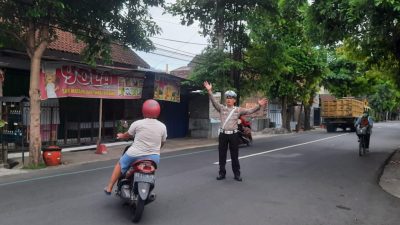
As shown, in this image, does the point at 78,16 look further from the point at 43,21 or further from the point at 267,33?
the point at 267,33

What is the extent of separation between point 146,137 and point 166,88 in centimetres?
1511

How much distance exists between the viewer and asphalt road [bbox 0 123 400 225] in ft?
20.5

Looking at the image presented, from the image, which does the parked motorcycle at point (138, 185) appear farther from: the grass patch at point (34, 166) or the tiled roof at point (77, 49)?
the tiled roof at point (77, 49)

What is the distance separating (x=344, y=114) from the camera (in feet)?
112

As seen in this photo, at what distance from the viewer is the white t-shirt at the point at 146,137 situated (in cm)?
626

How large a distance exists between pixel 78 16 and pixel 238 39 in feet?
40.8

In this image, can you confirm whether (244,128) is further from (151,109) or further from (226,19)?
(151,109)

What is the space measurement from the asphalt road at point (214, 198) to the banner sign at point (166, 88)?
8850 mm

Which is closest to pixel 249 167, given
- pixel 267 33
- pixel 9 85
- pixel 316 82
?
pixel 9 85

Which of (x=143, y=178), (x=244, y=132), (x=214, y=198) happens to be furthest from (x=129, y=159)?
(x=244, y=132)

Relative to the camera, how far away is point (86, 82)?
16.4 metres

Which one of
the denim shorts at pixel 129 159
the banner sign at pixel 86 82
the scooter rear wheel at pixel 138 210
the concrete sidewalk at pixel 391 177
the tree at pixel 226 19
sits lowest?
the concrete sidewalk at pixel 391 177

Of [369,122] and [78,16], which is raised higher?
[78,16]

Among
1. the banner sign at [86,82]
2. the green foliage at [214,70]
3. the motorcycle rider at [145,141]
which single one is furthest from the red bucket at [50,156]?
the green foliage at [214,70]
